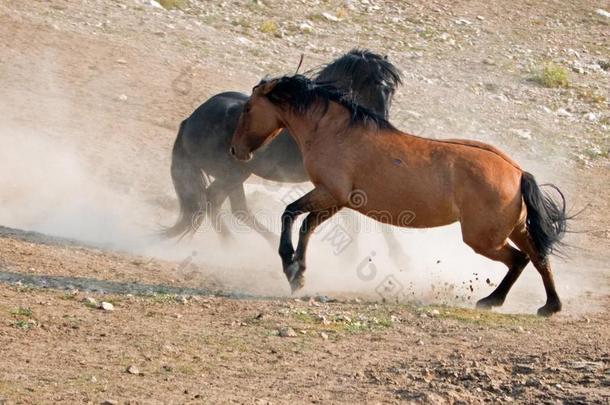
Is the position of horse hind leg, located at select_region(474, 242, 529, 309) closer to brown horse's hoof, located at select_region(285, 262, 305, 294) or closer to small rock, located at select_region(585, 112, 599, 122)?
brown horse's hoof, located at select_region(285, 262, 305, 294)

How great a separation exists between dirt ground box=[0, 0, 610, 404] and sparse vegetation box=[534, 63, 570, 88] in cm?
12

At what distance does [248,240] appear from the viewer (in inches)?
442

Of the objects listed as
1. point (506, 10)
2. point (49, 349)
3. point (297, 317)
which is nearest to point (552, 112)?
point (506, 10)

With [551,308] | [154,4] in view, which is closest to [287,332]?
[551,308]

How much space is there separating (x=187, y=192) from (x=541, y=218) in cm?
376

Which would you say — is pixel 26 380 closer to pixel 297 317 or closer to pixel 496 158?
pixel 297 317

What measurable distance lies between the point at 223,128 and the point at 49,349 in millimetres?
4265

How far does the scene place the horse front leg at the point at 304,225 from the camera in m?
8.68

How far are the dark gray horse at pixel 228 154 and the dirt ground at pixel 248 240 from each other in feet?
1.33

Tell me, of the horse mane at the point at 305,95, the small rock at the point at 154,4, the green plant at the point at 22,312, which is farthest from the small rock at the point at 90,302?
the small rock at the point at 154,4

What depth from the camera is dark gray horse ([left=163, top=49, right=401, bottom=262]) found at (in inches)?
394

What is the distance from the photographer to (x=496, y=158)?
851cm

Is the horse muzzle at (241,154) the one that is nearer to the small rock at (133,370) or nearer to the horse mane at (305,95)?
the horse mane at (305,95)

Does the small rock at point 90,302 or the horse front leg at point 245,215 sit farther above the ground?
the small rock at point 90,302
